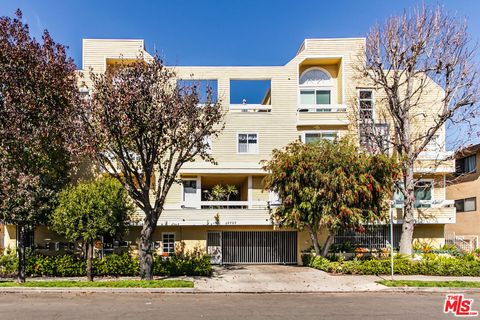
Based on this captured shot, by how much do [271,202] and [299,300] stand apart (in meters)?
9.81

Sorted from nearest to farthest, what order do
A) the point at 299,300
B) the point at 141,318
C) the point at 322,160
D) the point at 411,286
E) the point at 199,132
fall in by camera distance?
the point at 141,318
the point at 299,300
the point at 411,286
the point at 199,132
the point at 322,160

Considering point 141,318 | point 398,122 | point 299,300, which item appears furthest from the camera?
point 398,122

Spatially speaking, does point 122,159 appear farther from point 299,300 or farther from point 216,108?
point 299,300

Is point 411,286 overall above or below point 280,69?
below

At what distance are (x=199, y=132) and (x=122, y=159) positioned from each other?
3.06 m

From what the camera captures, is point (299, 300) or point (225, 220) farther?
point (225, 220)

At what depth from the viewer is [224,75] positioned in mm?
25828

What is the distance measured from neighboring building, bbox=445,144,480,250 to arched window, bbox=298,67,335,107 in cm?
961

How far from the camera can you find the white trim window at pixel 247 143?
2570cm

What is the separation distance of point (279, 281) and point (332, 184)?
497 centimetres

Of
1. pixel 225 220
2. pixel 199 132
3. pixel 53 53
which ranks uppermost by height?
pixel 53 53

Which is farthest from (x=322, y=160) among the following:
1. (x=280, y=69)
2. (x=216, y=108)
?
(x=280, y=69)

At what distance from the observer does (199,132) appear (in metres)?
17.1

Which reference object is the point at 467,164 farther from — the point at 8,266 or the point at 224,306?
the point at 8,266
